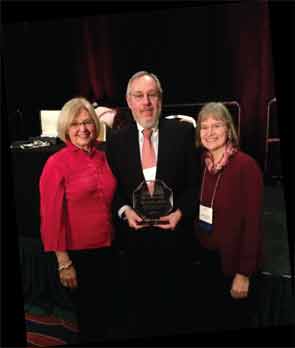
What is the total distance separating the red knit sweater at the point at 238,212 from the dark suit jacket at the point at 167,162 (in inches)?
3.0

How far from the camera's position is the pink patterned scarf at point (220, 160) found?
2.07 m

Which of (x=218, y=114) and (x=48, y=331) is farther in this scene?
(x=48, y=331)

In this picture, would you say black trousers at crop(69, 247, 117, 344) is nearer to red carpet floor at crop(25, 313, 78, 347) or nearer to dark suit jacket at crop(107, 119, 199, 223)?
red carpet floor at crop(25, 313, 78, 347)

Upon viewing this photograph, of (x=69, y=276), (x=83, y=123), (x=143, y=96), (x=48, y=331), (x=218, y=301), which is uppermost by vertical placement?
(x=143, y=96)

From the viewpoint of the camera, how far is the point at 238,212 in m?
2.08

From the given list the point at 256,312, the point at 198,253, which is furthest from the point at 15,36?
the point at 256,312

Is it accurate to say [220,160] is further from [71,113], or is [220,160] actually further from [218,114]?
[71,113]

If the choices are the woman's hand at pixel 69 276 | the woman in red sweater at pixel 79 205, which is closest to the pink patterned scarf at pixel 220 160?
the woman in red sweater at pixel 79 205

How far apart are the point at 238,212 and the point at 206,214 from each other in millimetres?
142

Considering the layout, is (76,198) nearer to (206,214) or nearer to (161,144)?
(161,144)

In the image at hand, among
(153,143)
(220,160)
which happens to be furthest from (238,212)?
(153,143)

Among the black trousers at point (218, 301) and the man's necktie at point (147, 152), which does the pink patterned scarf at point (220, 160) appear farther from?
the black trousers at point (218, 301)

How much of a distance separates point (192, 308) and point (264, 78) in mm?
1094

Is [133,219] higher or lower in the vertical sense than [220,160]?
lower
